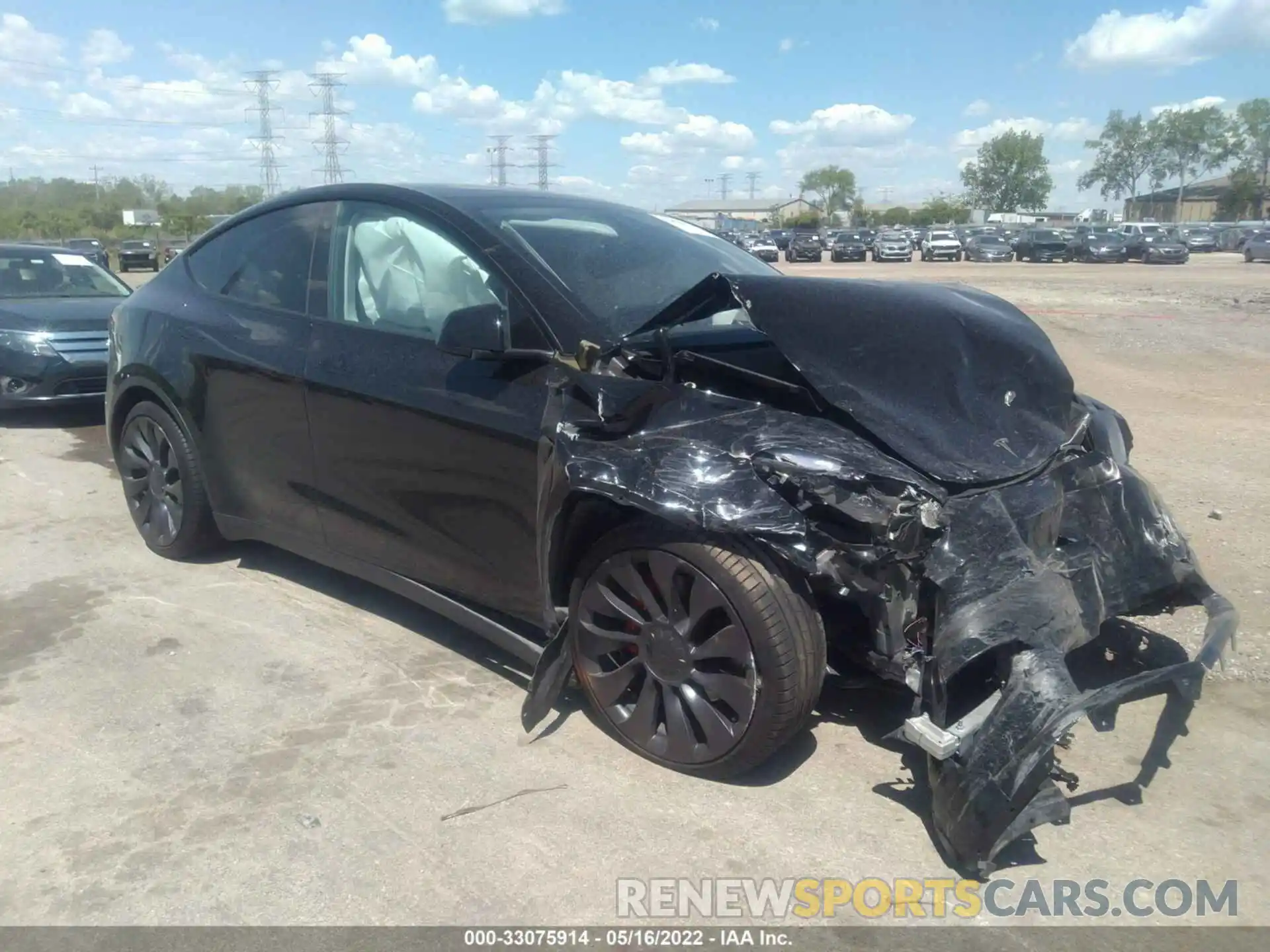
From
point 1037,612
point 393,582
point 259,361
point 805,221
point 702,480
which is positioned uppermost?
point 805,221

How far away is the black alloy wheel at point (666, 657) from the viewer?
120 inches

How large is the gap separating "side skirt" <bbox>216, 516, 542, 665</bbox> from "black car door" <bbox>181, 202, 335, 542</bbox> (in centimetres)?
4

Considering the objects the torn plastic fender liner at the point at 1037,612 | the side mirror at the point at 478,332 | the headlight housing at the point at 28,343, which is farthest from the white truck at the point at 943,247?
the side mirror at the point at 478,332

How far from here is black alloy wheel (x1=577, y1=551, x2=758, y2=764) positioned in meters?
3.05

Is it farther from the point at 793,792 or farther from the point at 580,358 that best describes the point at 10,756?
the point at 793,792

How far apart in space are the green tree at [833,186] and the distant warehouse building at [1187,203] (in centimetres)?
3635

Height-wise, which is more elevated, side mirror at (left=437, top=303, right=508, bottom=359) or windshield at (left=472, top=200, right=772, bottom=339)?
windshield at (left=472, top=200, right=772, bottom=339)

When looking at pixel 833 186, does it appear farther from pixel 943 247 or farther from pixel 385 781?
pixel 385 781

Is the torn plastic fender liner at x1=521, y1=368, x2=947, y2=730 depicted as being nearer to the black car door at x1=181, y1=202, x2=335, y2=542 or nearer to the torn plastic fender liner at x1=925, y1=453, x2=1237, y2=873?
Answer: the torn plastic fender liner at x1=925, y1=453, x2=1237, y2=873

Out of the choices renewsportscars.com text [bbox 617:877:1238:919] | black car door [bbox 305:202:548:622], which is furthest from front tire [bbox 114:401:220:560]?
renewsportscars.com text [bbox 617:877:1238:919]

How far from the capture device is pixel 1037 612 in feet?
9.38

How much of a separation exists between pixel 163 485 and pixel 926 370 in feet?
11.9

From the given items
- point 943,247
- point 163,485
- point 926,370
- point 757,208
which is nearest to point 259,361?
point 163,485

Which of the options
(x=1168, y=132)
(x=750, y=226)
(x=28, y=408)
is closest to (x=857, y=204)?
(x=1168, y=132)
